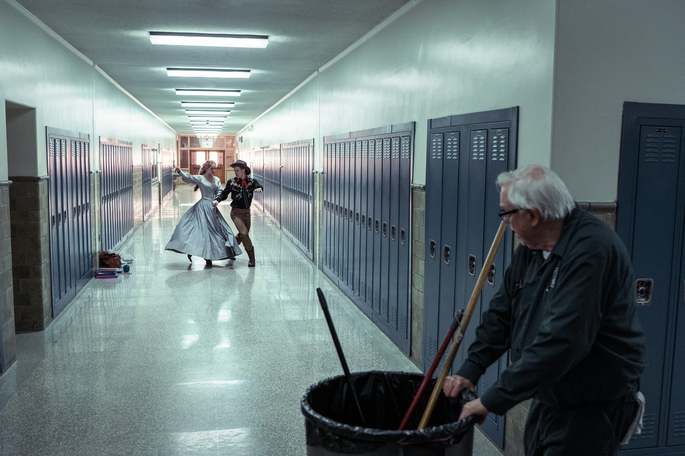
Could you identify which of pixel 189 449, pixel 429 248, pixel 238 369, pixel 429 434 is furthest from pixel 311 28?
pixel 429 434

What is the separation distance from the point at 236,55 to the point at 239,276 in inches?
109

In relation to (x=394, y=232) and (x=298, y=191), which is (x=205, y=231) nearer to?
(x=298, y=191)

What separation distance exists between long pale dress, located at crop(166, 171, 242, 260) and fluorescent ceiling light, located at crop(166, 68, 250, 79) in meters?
1.47

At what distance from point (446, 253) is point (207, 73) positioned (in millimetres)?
6276

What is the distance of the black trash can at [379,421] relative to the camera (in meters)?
2.01

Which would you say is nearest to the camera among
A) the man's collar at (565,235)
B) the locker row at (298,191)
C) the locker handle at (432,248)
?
the man's collar at (565,235)

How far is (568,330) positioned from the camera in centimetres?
192

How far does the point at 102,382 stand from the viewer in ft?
15.4

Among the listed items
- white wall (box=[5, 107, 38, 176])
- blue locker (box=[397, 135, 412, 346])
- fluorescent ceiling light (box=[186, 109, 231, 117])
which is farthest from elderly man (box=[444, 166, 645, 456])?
fluorescent ceiling light (box=[186, 109, 231, 117])

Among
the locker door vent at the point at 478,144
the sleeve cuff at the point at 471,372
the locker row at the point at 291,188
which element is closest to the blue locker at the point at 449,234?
the locker door vent at the point at 478,144

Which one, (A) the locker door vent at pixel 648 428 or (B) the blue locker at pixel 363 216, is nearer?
(A) the locker door vent at pixel 648 428

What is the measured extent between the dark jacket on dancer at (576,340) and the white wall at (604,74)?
1.14 m

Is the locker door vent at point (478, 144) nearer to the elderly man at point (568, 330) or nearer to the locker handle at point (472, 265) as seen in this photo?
the locker handle at point (472, 265)

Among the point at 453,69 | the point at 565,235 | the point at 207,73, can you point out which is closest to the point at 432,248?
the point at 453,69
